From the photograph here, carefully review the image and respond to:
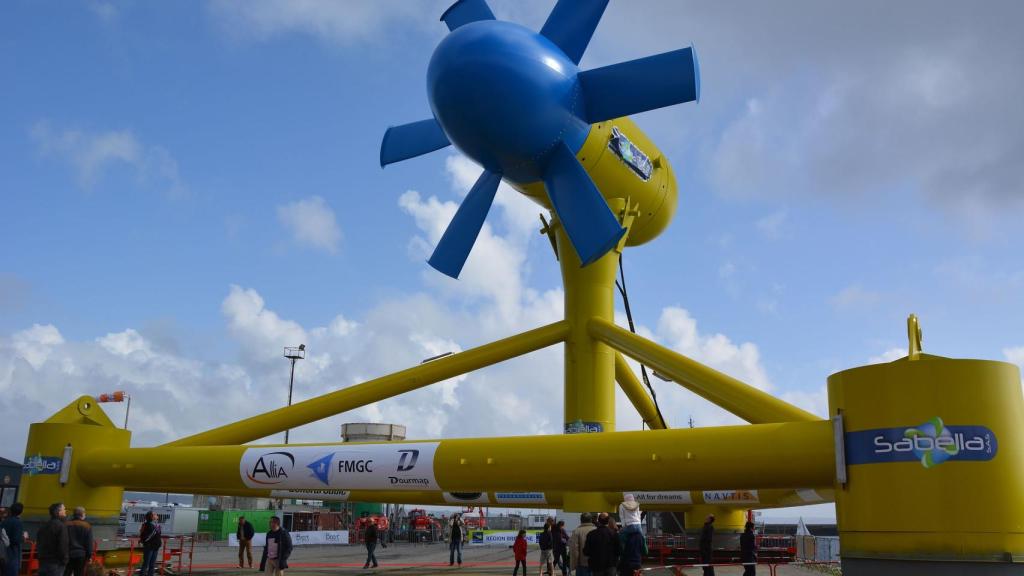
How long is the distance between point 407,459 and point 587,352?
4783 mm

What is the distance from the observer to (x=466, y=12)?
14211 millimetres

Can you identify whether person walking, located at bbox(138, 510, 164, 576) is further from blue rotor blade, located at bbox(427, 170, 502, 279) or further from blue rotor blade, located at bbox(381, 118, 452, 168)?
blue rotor blade, located at bbox(381, 118, 452, 168)

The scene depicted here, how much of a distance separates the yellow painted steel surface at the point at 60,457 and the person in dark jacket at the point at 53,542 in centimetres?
405

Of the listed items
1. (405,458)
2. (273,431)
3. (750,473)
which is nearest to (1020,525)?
(750,473)

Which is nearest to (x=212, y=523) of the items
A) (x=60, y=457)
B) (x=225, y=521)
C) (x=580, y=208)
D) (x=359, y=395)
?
(x=225, y=521)

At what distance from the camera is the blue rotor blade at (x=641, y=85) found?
1079 centimetres

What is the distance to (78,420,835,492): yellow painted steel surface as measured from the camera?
9195 mm

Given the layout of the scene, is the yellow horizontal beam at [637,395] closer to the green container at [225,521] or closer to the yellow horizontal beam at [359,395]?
the yellow horizontal beam at [359,395]

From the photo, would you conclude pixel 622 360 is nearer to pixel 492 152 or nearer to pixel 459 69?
pixel 492 152

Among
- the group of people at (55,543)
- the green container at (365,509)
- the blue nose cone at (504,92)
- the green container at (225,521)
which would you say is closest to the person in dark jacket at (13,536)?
the group of people at (55,543)

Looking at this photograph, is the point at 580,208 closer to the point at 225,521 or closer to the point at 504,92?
the point at 504,92

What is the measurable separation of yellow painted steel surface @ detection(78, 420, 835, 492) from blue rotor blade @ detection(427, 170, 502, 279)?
143 inches

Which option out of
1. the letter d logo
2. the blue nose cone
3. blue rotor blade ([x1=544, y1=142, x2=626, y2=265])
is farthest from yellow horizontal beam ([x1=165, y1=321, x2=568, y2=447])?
the blue nose cone

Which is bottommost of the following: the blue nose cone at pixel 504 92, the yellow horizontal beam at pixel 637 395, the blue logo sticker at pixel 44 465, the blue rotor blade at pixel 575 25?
the blue logo sticker at pixel 44 465
